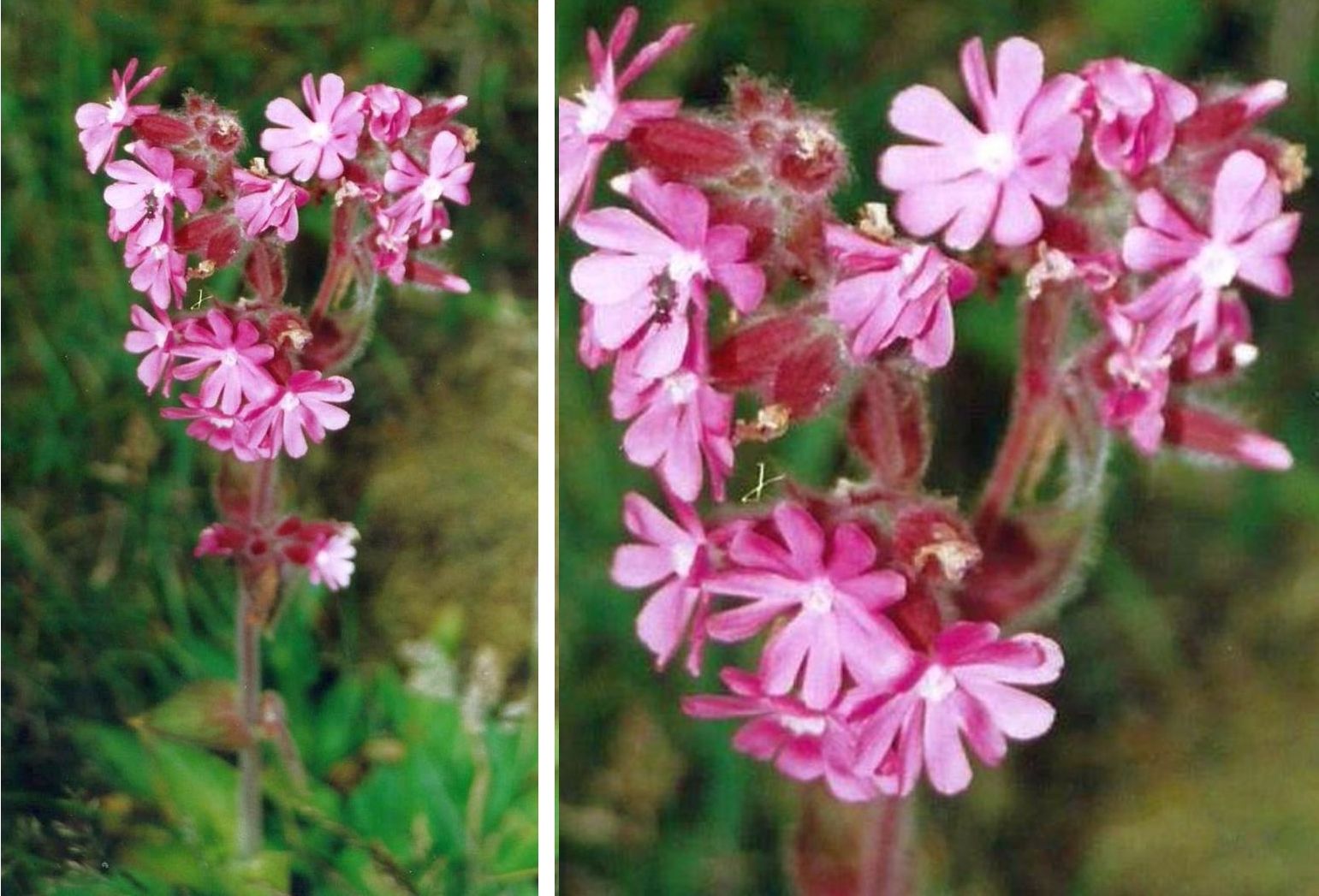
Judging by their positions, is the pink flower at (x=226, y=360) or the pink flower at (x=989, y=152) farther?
the pink flower at (x=226, y=360)

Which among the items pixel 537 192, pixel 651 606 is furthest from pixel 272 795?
pixel 537 192

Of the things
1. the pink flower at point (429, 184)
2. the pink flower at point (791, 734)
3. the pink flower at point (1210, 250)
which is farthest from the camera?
the pink flower at point (429, 184)

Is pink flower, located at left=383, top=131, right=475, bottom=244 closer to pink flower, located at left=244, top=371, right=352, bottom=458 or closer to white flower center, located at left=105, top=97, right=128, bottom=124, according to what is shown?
pink flower, located at left=244, top=371, right=352, bottom=458

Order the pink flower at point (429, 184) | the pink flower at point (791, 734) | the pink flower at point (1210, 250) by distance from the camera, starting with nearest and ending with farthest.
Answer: the pink flower at point (1210, 250)
the pink flower at point (791, 734)
the pink flower at point (429, 184)

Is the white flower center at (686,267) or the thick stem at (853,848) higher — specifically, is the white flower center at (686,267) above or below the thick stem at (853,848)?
above

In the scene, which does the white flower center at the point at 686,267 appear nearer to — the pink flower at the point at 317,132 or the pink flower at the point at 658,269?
the pink flower at the point at 658,269

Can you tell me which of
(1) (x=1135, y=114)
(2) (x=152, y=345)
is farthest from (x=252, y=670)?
(1) (x=1135, y=114)

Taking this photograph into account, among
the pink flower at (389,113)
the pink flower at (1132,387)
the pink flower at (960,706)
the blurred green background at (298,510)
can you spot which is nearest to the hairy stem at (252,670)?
the blurred green background at (298,510)

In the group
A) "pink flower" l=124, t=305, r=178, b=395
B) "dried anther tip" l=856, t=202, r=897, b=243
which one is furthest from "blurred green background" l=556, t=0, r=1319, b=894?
"pink flower" l=124, t=305, r=178, b=395
